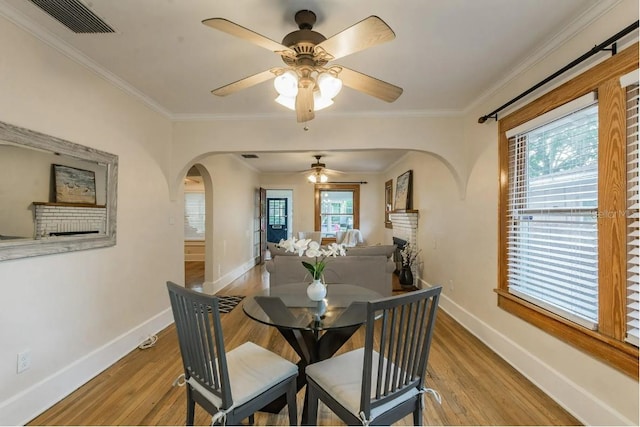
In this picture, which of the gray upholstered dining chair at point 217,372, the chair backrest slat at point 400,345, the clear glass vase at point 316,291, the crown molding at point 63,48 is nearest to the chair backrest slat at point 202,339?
the gray upholstered dining chair at point 217,372

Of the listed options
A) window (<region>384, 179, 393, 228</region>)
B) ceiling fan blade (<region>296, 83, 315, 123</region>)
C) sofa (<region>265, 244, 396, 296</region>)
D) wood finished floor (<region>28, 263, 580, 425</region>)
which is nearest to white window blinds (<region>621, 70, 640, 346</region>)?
wood finished floor (<region>28, 263, 580, 425</region>)

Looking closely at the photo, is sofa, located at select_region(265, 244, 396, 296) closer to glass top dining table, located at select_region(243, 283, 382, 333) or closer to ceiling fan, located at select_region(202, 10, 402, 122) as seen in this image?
glass top dining table, located at select_region(243, 283, 382, 333)

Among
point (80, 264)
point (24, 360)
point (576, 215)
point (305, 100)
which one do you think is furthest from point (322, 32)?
point (24, 360)

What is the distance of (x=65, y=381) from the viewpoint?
2.12 metres

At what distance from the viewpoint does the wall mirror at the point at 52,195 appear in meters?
1.76

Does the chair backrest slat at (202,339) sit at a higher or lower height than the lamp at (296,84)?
lower

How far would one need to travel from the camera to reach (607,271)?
1663 mm

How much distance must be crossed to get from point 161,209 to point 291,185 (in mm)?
4964

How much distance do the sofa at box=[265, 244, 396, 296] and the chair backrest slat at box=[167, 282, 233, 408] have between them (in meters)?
2.12

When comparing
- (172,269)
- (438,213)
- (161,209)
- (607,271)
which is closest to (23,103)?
(161,209)

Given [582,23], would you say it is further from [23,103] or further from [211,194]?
[211,194]

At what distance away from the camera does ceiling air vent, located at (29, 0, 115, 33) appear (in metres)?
1.68

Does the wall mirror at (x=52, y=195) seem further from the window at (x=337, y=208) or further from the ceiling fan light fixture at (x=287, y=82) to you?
the window at (x=337, y=208)

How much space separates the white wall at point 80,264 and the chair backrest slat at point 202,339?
1.18 m
